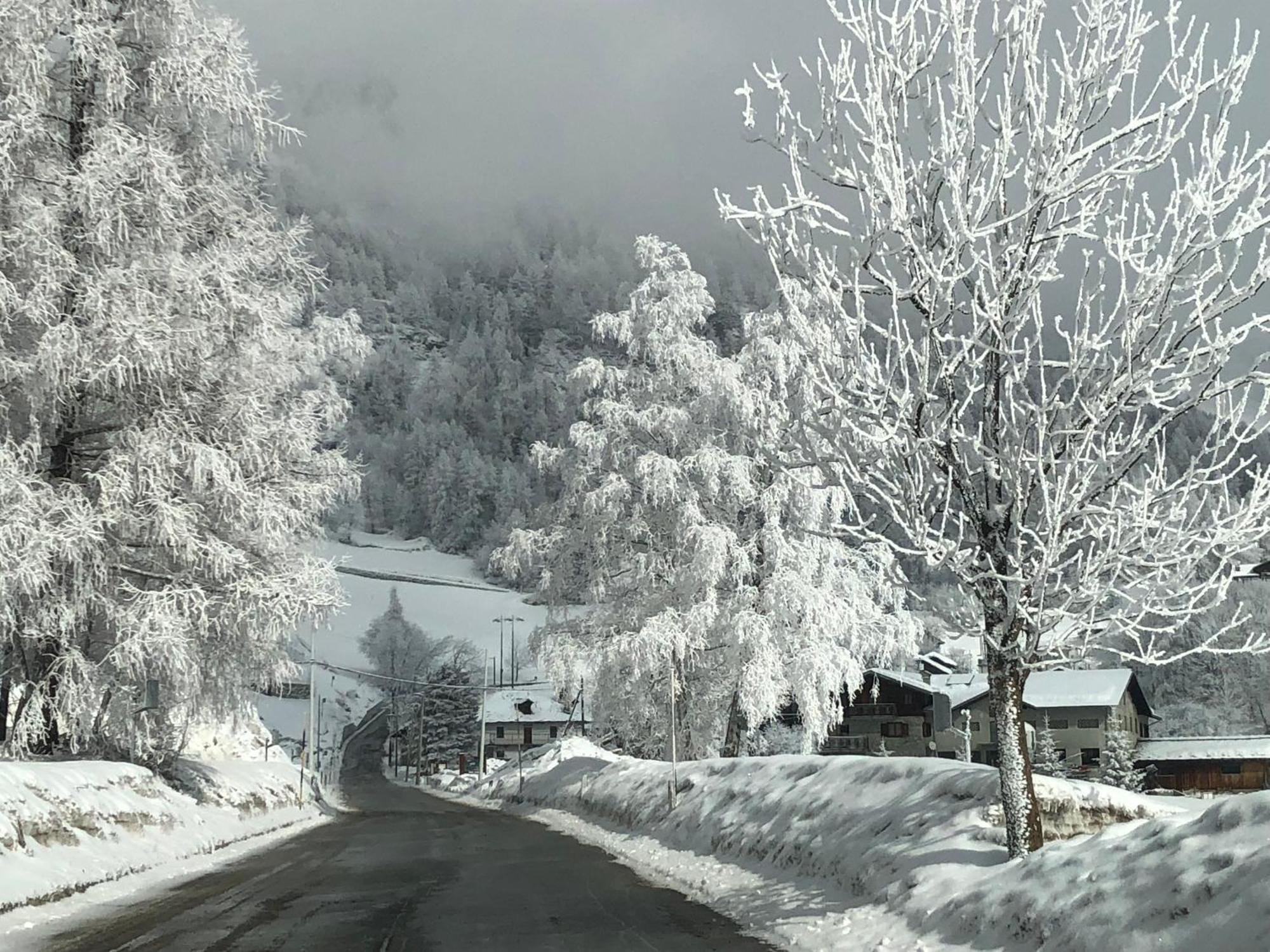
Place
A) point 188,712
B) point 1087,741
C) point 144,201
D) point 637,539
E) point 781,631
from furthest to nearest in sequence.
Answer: point 1087,741, point 637,539, point 781,631, point 188,712, point 144,201

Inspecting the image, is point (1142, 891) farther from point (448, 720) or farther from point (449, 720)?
point (449, 720)

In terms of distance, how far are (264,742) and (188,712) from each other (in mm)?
24488

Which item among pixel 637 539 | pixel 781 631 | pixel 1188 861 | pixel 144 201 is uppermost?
pixel 144 201

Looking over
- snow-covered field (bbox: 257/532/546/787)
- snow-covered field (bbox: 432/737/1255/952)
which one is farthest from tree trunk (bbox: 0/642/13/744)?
snow-covered field (bbox: 257/532/546/787)

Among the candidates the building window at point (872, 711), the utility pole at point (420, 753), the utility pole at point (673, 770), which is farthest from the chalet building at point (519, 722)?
the utility pole at point (673, 770)

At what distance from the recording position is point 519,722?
118938 millimetres

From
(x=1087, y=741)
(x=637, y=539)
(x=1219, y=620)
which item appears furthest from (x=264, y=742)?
(x=1219, y=620)

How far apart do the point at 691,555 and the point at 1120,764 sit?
31.4 m

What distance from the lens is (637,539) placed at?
2866cm

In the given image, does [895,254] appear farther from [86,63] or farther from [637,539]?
[637,539]

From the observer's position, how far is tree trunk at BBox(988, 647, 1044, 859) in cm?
905

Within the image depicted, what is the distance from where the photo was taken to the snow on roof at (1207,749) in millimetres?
56312

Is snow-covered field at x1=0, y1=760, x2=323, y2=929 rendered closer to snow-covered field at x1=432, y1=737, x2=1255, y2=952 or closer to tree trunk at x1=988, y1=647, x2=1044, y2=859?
snow-covered field at x1=432, y1=737, x2=1255, y2=952

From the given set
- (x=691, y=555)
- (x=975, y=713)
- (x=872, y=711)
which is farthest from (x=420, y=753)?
(x=691, y=555)
